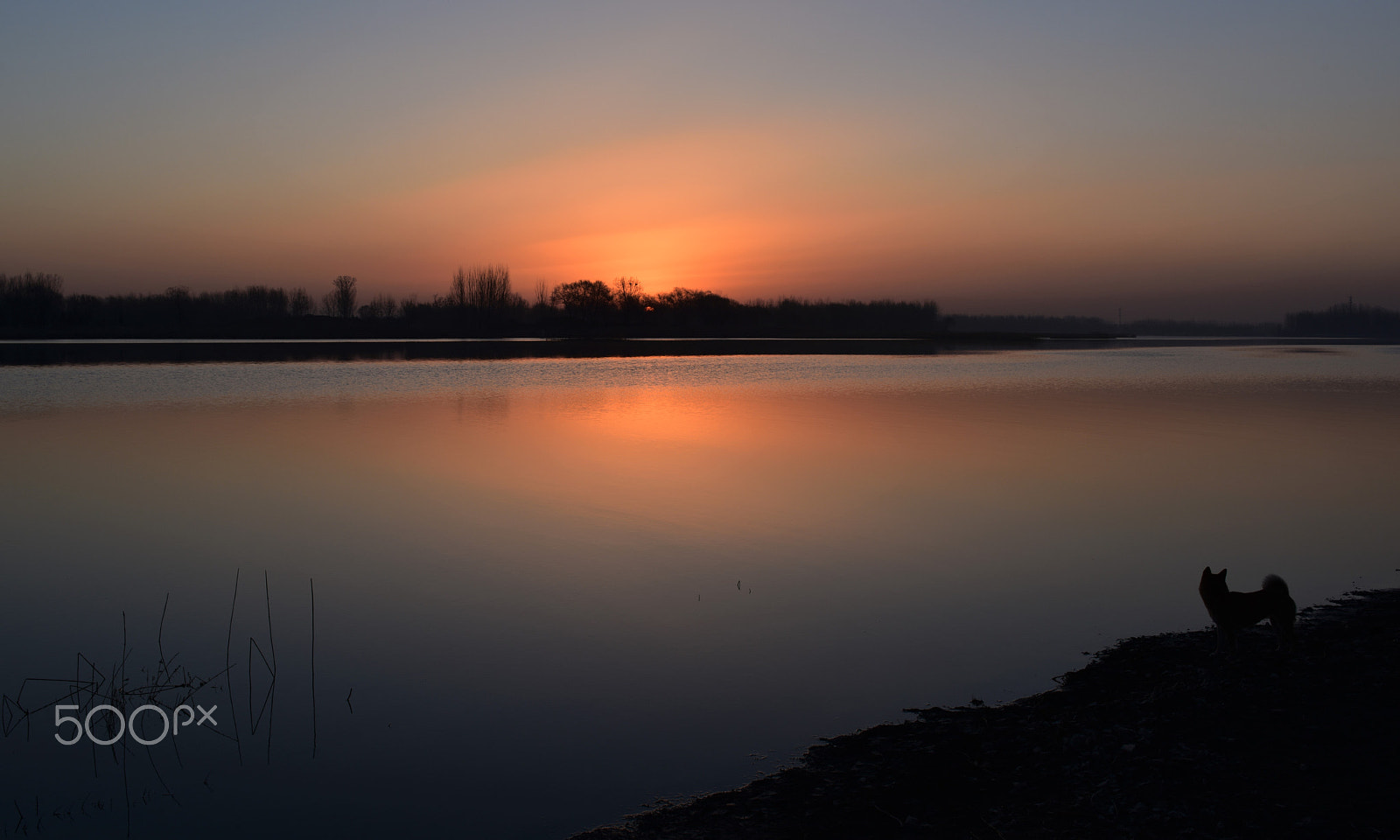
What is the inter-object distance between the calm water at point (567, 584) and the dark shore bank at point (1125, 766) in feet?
1.39

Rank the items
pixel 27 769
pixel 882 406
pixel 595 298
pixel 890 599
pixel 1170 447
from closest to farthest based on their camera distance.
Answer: pixel 27 769, pixel 890 599, pixel 1170 447, pixel 882 406, pixel 595 298

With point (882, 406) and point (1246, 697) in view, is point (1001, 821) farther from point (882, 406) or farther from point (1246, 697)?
point (882, 406)

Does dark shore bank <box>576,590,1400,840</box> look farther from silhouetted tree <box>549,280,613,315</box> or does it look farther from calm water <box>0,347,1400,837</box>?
silhouetted tree <box>549,280,613,315</box>

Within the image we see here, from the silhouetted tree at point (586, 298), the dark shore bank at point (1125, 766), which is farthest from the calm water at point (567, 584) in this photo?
the silhouetted tree at point (586, 298)

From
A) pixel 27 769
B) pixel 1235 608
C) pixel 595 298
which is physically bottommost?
pixel 27 769

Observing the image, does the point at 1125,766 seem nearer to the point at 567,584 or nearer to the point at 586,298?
the point at 567,584

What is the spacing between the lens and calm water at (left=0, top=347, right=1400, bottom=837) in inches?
191

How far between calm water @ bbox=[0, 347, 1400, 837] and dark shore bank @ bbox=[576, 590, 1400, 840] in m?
0.42

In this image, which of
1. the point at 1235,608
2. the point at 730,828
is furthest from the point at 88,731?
the point at 1235,608

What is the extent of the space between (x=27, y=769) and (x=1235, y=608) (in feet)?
24.1

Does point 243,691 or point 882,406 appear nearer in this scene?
point 243,691

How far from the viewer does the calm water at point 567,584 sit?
4.84 m

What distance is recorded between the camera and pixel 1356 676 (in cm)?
525

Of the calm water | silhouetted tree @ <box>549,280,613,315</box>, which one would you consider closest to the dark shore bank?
the calm water
